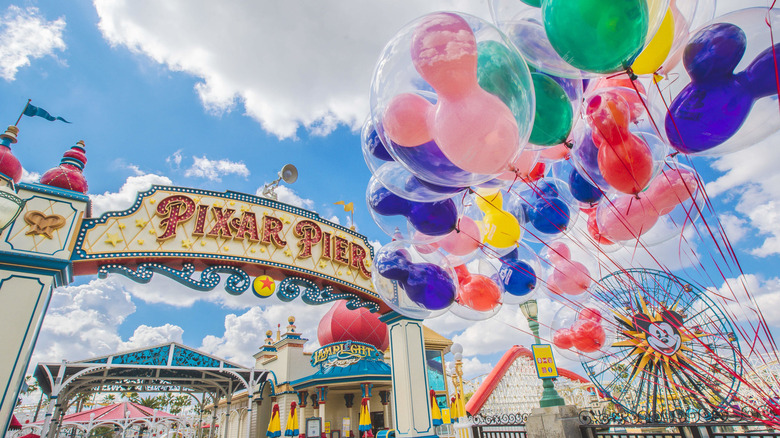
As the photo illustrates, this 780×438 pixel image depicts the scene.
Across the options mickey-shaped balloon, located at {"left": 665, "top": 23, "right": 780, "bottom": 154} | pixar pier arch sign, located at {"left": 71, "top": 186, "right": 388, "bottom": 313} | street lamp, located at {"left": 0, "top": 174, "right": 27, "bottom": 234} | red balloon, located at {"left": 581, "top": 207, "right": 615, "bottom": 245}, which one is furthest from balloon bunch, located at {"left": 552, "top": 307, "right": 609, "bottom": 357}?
street lamp, located at {"left": 0, "top": 174, "right": 27, "bottom": 234}

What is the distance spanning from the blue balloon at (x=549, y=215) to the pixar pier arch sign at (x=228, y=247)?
4803mm

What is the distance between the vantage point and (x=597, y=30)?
153 centimetres

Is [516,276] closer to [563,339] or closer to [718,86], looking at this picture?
[563,339]

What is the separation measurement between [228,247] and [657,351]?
629cm

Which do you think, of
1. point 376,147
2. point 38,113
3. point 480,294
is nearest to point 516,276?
point 480,294

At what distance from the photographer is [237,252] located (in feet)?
21.8

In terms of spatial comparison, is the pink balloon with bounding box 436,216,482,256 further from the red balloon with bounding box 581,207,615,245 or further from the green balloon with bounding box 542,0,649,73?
the green balloon with bounding box 542,0,649,73

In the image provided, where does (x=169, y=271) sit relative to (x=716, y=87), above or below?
above

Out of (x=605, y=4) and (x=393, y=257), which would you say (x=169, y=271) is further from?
(x=605, y=4)

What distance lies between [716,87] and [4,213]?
6263 mm

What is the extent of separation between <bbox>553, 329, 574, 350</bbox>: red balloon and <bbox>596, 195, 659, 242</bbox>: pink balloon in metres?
1.42

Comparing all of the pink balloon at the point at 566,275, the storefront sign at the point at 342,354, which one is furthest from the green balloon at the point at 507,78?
the storefront sign at the point at 342,354

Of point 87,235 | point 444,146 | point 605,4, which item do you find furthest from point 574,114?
point 87,235

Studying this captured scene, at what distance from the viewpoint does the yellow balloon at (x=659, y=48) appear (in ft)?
6.28
